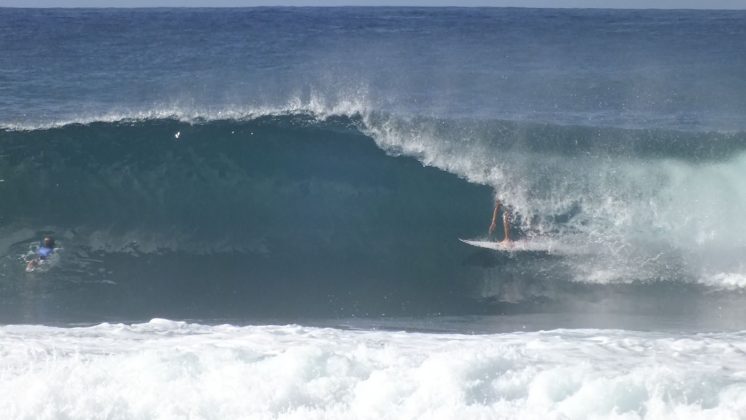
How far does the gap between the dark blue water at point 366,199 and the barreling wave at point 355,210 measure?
1.5 inches

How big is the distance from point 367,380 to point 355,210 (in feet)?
22.1

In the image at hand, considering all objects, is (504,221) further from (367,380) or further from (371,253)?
(367,380)

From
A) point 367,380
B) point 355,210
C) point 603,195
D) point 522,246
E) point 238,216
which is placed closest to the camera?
point 367,380

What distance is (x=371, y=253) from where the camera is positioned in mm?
13320

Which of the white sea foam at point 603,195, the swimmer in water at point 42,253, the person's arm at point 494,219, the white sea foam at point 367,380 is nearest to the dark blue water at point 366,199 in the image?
the white sea foam at point 603,195

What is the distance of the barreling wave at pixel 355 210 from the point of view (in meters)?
11.8

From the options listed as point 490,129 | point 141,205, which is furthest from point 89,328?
point 490,129

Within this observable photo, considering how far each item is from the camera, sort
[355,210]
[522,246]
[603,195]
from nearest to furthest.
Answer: [522,246] → [603,195] → [355,210]

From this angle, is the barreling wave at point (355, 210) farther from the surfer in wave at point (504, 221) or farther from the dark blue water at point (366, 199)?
the surfer in wave at point (504, 221)

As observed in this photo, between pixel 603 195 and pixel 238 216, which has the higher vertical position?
pixel 603 195

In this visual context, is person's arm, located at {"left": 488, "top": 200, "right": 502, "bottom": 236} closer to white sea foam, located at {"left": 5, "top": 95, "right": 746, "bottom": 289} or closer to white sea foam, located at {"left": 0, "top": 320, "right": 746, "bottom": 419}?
white sea foam, located at {"left": 5, "top": 95, "right": 746, "bottom": 289}

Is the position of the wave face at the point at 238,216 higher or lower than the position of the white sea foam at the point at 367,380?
higher

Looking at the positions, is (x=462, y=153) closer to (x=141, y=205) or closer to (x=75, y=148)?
(x=141, y=205)

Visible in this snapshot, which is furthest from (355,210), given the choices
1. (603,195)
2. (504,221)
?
(603,195)
